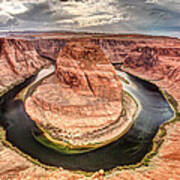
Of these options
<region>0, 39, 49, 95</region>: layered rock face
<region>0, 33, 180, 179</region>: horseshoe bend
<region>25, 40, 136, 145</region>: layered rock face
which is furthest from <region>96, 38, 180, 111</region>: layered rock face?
<region>0, 39, 49, 95</region>: layered rock face

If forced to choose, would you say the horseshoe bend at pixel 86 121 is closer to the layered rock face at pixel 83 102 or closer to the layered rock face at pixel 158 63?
the layered rock face at pixel 83 102

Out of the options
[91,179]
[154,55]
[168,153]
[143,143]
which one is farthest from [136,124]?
[154,55]

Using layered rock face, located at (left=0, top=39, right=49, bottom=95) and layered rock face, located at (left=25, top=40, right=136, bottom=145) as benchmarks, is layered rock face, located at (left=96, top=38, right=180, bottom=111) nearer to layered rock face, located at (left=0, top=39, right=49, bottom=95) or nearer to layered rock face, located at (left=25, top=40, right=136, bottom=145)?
layered rock face, located at (left=25, top=40, right=136, bottom=145)

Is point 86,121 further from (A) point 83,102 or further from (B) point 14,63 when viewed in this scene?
(B) point 14,63

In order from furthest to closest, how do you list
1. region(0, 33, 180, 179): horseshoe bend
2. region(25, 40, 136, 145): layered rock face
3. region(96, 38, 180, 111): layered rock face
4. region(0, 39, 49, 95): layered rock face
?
region(96, 38, 180, 111): layered rock face
region(0, 39, 49, 95): layered rock face
region(25, 40, 136, 145): layered rock face
region(0, 33, 180, 179): horseshoe bend

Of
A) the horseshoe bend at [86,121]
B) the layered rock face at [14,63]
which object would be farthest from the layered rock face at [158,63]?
the layered rock face at [14,63]

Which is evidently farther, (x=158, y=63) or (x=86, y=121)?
(x=158, y=63)

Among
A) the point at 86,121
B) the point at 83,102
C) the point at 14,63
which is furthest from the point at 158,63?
the point at 14,63
